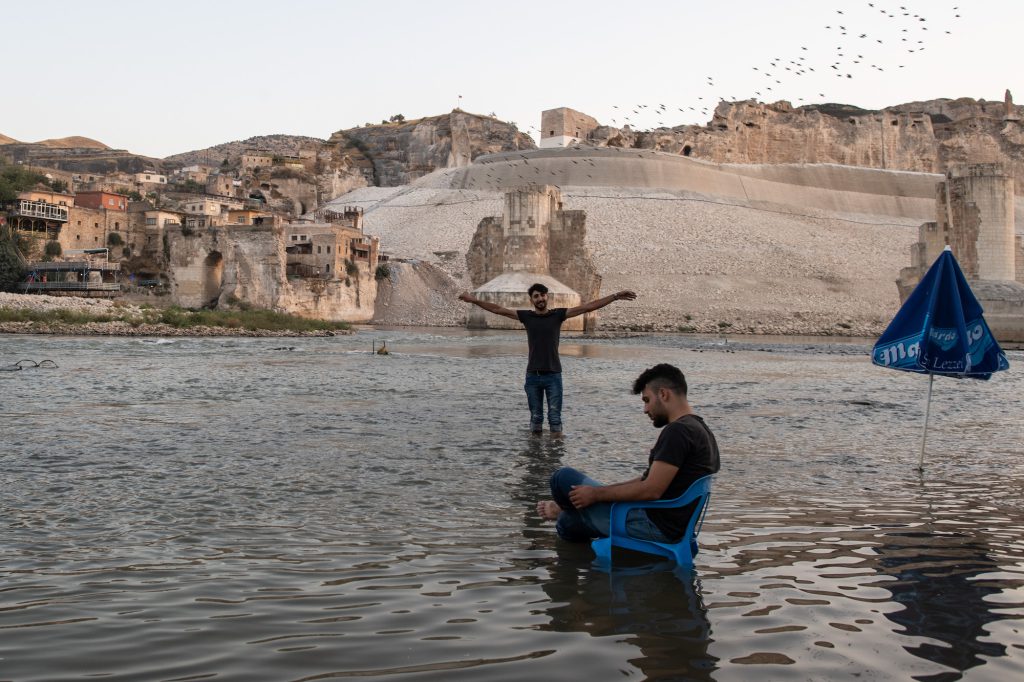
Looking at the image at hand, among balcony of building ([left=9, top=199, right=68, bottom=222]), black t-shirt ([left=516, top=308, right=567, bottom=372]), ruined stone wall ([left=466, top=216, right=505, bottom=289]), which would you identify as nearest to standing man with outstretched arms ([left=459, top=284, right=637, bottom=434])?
black t-shirt ([left=516, top=308, right=567, bottom=372])

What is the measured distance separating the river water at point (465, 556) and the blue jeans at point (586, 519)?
16 cm

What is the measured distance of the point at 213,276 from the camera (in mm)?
54562

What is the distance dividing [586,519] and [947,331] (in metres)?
5.20

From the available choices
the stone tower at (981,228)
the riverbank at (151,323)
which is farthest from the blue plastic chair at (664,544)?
the stone tower at (981,228)

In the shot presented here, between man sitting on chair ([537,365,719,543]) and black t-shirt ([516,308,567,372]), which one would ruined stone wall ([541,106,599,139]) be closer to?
black t-shirt ([516,308,567,372])

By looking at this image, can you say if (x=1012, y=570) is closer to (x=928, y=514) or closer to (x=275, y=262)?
(x=928, y=514)

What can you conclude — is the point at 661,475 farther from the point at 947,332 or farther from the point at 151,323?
the point at 151,323

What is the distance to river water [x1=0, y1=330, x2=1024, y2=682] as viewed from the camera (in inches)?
134

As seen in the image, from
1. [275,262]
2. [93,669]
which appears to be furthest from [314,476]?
[275,262]

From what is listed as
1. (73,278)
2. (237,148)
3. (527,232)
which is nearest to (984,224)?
(527,232)

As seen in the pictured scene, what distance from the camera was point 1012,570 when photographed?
15.3 ft

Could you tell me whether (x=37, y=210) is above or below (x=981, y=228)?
above

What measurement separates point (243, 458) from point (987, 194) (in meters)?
40.9

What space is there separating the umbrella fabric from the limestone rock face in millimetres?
108539
